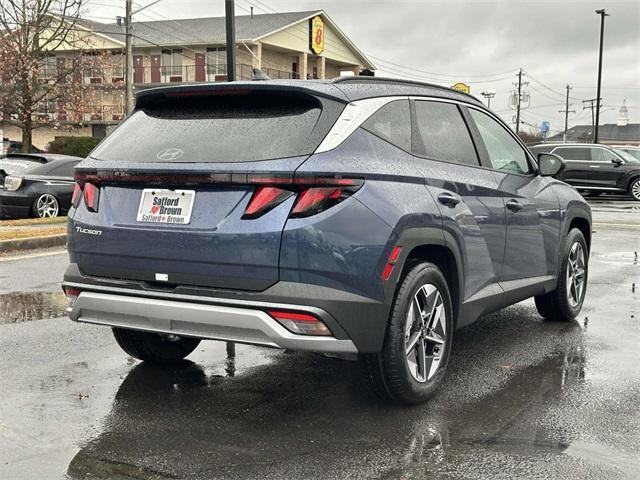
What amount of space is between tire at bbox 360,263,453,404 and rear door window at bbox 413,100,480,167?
0.74 m

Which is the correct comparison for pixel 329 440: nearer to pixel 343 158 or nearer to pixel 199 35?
pixel 343 158

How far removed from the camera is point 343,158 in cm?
371

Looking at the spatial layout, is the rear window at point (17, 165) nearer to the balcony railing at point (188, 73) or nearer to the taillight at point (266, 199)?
the taillight at point (266, 199)

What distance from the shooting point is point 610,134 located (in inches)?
4796

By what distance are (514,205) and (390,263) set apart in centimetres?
180

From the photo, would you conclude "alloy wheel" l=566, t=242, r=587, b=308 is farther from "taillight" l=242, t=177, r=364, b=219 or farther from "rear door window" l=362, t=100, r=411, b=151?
"taillight" l=242, t=177, r=364, b=219

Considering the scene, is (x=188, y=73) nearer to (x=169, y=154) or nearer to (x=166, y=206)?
(x=169, y=154)

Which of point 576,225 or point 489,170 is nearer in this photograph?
point 489,170

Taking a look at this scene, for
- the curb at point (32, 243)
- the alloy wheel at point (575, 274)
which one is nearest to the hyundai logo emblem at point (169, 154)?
the alloy wheel at point (575, 274)

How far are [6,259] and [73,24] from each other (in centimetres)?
2741

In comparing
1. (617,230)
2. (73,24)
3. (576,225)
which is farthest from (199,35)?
(576,225)

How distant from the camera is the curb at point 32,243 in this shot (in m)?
10.3

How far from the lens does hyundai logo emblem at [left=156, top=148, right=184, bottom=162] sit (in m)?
3.91

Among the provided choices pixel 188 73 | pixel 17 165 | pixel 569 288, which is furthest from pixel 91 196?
pixel 188 73
